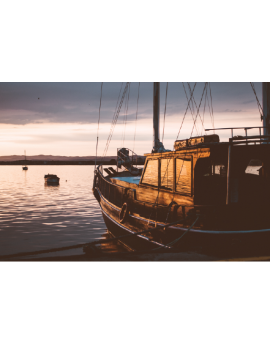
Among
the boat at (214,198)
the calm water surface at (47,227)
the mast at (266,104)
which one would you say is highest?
the mast at (266,104)

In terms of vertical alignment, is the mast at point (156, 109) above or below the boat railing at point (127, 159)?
above

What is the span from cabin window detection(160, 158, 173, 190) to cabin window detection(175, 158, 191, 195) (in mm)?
312

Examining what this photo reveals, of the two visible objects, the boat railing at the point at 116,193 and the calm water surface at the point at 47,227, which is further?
the calm water surface at the point at 47,227

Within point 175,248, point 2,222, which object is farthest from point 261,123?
point 2,222

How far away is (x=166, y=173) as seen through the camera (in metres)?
8.75

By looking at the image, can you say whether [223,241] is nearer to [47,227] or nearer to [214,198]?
[214,198]

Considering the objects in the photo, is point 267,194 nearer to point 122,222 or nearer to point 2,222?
point 122,222

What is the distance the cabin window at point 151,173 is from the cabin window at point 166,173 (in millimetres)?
379

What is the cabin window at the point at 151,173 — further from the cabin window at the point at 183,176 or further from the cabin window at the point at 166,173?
the cabin window at the point at 183,176

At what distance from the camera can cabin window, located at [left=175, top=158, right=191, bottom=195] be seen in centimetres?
762

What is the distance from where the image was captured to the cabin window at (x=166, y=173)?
848cm

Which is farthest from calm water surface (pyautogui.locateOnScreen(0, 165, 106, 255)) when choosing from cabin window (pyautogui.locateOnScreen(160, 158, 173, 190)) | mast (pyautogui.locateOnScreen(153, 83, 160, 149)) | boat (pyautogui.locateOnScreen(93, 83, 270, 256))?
mast (pyautogui.locateOnScreen(153, 83, 160, 149))

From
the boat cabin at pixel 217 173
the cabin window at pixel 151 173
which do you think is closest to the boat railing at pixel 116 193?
the cabin window at pixel 151 173

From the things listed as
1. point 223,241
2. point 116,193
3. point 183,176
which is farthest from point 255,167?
point 116,193
